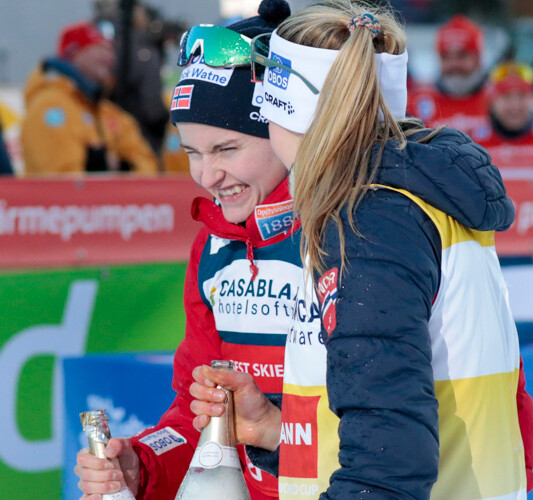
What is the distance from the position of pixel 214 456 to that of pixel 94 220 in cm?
342

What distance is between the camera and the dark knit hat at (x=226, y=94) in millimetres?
2111

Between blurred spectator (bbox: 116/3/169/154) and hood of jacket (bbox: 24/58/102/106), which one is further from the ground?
hood of jacket (bbox: 24/58/102/106)

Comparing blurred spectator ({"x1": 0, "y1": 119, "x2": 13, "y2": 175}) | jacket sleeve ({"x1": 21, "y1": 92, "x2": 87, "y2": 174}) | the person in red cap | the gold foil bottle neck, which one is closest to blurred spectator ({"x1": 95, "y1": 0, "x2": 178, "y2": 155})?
jacket sleeve ({"x1": 21, "y1": 92, "x2": 87, "y2": 174})

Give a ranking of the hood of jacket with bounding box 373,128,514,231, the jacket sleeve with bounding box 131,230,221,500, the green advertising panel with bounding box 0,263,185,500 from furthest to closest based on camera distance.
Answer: the green advertising panel with bounding box 0,263,185,500, the jacket sleeve with bounding box 131,230,221,500, the hood of jacket with bounding box 373,128,514,231

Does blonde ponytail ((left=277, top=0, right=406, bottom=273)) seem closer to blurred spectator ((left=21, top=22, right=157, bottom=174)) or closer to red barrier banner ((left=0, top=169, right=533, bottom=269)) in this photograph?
red barrier banner ((left=0, top=169, right=533, bottom=269))

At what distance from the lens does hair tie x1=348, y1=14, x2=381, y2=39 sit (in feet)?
4.86

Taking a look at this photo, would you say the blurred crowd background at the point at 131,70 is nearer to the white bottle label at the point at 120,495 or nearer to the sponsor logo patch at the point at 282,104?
the sponsor logo patch at the point at 282,104

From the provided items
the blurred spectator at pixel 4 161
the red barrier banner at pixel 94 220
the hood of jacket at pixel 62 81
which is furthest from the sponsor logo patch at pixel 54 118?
the red barrier banner at pixel 94 220

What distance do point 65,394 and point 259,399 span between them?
1.70 metres

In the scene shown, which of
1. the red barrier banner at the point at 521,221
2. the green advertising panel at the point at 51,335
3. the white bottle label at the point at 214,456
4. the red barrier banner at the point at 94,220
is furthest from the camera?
the red barrier banner at the point at 521,221

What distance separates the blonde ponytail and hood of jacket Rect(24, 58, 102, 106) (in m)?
5.00

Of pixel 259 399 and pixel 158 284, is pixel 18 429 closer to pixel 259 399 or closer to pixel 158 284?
pixel 158 284

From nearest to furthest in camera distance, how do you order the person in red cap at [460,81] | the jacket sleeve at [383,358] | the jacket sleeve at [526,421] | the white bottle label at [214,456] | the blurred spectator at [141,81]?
the jacket sleeve at [383,358], the white bottle label at [214,456], the jacket sleeve at [526,421], the blurred spectator at [141,81], the person in red cap at [460,81]

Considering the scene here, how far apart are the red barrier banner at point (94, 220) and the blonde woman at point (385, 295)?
3.25 m
